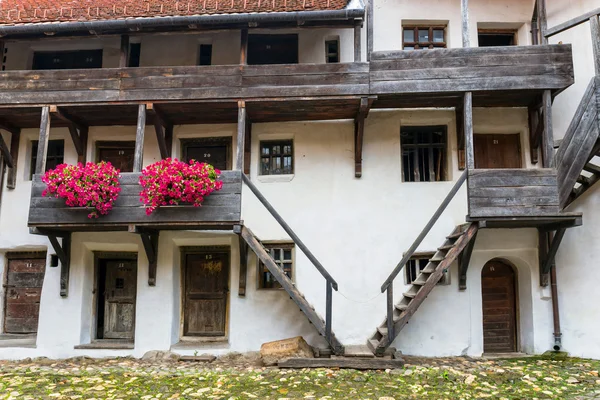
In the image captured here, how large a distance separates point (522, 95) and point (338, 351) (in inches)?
233

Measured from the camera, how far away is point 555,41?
30.8ft

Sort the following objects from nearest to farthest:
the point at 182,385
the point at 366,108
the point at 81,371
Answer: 1. the point at 182,385
2. the point at 81,371
3. the point at 366,108

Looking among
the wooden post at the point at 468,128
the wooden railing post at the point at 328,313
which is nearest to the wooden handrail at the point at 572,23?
the wooden post at the point at 468,128

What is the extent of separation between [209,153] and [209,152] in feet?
0.08

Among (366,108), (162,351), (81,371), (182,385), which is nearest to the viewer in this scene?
(182,385)

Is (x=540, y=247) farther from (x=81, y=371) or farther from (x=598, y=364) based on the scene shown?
(x=81, y=371)

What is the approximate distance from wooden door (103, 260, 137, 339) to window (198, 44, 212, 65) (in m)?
4.73

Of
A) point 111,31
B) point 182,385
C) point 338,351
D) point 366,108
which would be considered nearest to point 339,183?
point 366,108

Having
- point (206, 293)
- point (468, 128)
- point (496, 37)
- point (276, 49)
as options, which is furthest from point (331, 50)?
point (206, 293)

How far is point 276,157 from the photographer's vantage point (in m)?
9.63

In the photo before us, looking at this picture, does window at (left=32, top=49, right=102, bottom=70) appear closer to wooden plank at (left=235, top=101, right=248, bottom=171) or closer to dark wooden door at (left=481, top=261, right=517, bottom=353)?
wooden plank at (left=235, top=101, right=248, bottom=171)

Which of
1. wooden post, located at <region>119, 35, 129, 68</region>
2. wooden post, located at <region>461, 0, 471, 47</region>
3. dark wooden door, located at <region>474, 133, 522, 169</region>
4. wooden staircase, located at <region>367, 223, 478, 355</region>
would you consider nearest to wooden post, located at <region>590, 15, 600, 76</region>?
dark wooden door, located at <region>474, 133, 522, 169</region>

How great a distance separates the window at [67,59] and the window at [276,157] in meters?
4.31

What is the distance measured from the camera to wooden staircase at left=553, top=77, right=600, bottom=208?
7641 mm
